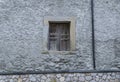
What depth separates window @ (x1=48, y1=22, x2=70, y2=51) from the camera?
8562 millimetres

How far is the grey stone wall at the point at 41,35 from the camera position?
827 cm

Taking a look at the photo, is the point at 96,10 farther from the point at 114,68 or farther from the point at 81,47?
the point at 114,68

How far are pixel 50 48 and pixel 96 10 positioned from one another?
1.98m

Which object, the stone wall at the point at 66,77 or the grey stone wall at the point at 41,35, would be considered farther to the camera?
the grey stone wall at the point at 41,35

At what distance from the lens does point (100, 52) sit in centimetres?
841

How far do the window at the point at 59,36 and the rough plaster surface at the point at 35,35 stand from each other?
1.04ft

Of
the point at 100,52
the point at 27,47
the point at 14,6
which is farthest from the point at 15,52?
the point at 100,52

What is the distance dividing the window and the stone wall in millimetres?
934

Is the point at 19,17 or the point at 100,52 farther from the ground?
the point at 19,17

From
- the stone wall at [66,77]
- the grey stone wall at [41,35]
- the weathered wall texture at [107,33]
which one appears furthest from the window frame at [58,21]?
the stone wall at [66,77]

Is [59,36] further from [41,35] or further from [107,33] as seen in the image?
[107,33]

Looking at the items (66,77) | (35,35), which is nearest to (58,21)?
(35,35)

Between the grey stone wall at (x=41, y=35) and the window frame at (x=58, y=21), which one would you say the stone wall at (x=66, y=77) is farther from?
the window frame at (x=58, y=21)

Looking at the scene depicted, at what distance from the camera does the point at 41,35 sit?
8.41 m
